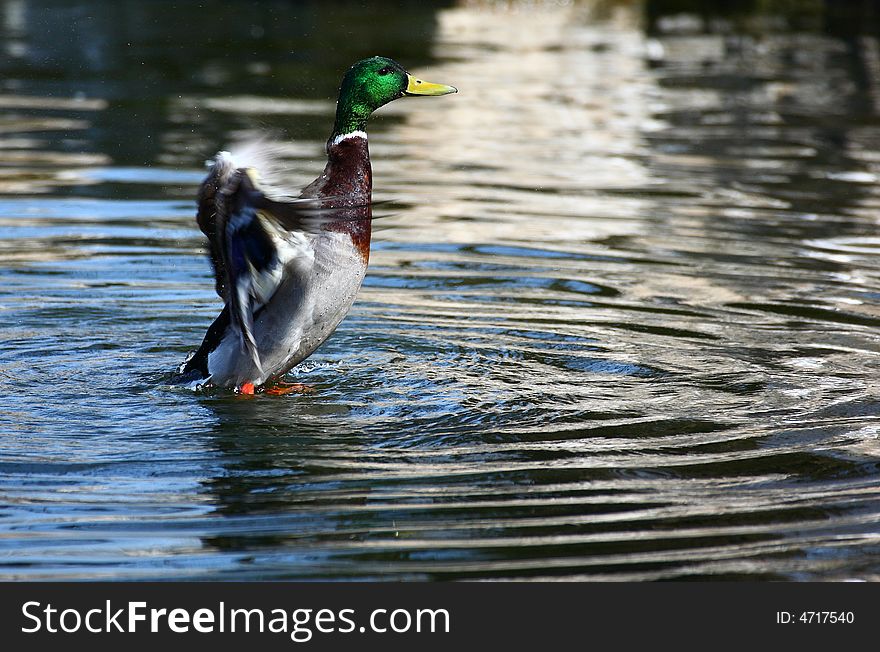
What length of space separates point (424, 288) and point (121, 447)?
296 cm

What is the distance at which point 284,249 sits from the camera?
561 cm

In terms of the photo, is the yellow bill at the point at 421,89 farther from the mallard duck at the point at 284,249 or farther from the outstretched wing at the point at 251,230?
the outstretched wing at the point at 251,230

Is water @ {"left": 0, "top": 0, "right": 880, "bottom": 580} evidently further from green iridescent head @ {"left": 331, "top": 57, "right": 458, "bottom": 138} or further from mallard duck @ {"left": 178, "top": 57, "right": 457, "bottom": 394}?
green iridescent head @ {"left": 331, "top": 57, "right": 458, "bottom": 138}

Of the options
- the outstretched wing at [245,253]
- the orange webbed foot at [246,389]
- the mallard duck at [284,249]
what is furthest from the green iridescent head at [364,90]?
the orange webbed foot at [246,389]

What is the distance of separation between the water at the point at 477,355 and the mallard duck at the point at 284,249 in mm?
174

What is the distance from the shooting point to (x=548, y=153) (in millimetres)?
12297

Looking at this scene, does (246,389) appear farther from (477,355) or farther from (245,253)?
(477,355)

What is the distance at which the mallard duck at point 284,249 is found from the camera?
529cm

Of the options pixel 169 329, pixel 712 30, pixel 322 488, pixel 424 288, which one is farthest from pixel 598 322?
pixel 712 30

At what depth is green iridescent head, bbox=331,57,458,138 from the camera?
609cm

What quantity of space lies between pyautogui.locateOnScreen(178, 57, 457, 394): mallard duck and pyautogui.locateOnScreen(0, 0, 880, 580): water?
174mm

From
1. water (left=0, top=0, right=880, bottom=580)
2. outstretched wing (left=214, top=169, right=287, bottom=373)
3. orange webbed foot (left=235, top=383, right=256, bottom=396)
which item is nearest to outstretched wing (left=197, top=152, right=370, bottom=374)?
outstretched wing (left=214, top=169, right=287, bottom=373)

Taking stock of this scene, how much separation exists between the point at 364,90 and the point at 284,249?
100 centimetres

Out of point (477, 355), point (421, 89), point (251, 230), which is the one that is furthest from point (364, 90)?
point (477, 355)
